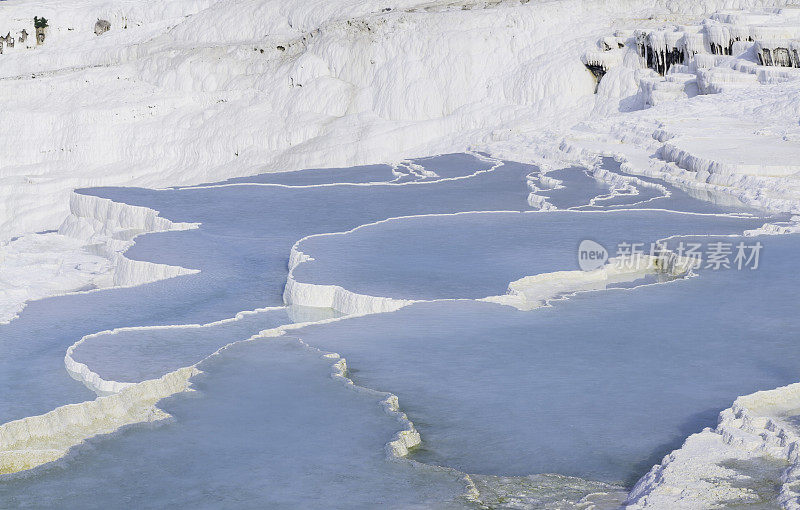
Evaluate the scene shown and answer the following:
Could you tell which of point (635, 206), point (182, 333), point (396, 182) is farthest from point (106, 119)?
point (182, 333)

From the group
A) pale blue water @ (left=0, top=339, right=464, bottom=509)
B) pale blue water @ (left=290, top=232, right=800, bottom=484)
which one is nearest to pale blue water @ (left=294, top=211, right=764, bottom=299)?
pale blue water @ (left=290, top=232, right=800, bottom=484)

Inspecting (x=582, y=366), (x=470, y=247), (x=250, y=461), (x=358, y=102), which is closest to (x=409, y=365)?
(x=582, y=366)

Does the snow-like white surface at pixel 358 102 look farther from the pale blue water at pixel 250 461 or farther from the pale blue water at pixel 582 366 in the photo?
the pale blue water at pixel 250 461

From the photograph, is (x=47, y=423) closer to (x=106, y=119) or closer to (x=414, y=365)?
(x=414, y=365)

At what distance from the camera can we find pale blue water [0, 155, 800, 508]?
757cm

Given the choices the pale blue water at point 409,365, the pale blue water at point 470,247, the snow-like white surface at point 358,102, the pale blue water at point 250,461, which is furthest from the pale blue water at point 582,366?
the snow-like white surface at point 358,102

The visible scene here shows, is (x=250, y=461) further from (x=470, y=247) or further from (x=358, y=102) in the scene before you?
(x=358, y=102)

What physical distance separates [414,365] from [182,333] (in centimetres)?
295

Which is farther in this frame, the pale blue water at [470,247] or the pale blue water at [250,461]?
the pale blue water at [470,247]

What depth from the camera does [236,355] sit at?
1006cm

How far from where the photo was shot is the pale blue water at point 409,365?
7.57 metres

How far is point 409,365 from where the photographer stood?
973 cm

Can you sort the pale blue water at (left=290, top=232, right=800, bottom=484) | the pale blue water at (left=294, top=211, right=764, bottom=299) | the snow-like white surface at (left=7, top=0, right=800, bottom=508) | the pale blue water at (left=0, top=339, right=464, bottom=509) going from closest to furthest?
the pale blue water at (left=0, top=339, right=464, bottom=509)
the pale blue water at (left=290, top=232, right=800, bottom=484)
the pale blue water at (left=294, top=211, right=764, bottom=299)
the snow-like white surface at (left=7, top=0, right=800, bottom=508)

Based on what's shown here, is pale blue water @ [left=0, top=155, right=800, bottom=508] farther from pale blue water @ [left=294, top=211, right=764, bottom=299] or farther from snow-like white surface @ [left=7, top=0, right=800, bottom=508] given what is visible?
snow-like white surface @ [left=7, top=0, right=800, bottom=508]
